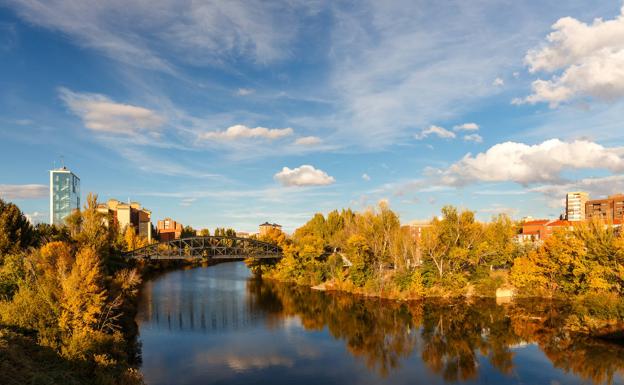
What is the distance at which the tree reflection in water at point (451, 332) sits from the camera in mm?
32906

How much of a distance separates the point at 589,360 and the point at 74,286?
38.0m

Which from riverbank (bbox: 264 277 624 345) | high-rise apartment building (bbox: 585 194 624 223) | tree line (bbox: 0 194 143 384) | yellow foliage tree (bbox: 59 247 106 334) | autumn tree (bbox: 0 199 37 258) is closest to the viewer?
tree line (bbox: 0 194 143 384)

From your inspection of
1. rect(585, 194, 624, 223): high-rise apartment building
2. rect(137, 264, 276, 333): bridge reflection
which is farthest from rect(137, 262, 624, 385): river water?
rect(585, 194, 624, 223): high-rise apartment building

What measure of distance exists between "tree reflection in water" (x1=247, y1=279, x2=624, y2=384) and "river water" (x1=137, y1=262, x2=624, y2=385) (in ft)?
0.31

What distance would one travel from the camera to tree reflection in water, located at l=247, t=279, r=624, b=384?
32.9 metres

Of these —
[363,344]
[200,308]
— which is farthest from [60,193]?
[363,344]

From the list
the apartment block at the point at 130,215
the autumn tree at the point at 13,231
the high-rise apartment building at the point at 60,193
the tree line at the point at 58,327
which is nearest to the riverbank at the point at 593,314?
the tree line at the point at 58,327

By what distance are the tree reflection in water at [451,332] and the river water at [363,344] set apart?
0.10 metres

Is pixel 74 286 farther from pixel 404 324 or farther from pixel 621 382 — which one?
pixel 621 382

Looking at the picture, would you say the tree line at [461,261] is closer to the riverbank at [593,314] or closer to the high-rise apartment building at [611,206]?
the riverbank at [593,314]

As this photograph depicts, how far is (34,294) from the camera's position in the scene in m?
29.1

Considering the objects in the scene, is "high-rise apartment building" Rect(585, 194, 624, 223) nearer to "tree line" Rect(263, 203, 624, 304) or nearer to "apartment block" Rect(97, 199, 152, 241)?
"tree line" Rect(263, 203, 624, 304)

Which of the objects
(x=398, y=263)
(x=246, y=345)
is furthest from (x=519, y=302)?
(x=246, y=345)

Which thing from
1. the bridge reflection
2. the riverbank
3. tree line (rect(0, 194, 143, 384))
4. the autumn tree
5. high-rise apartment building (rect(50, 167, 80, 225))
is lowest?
the bridge reflection
